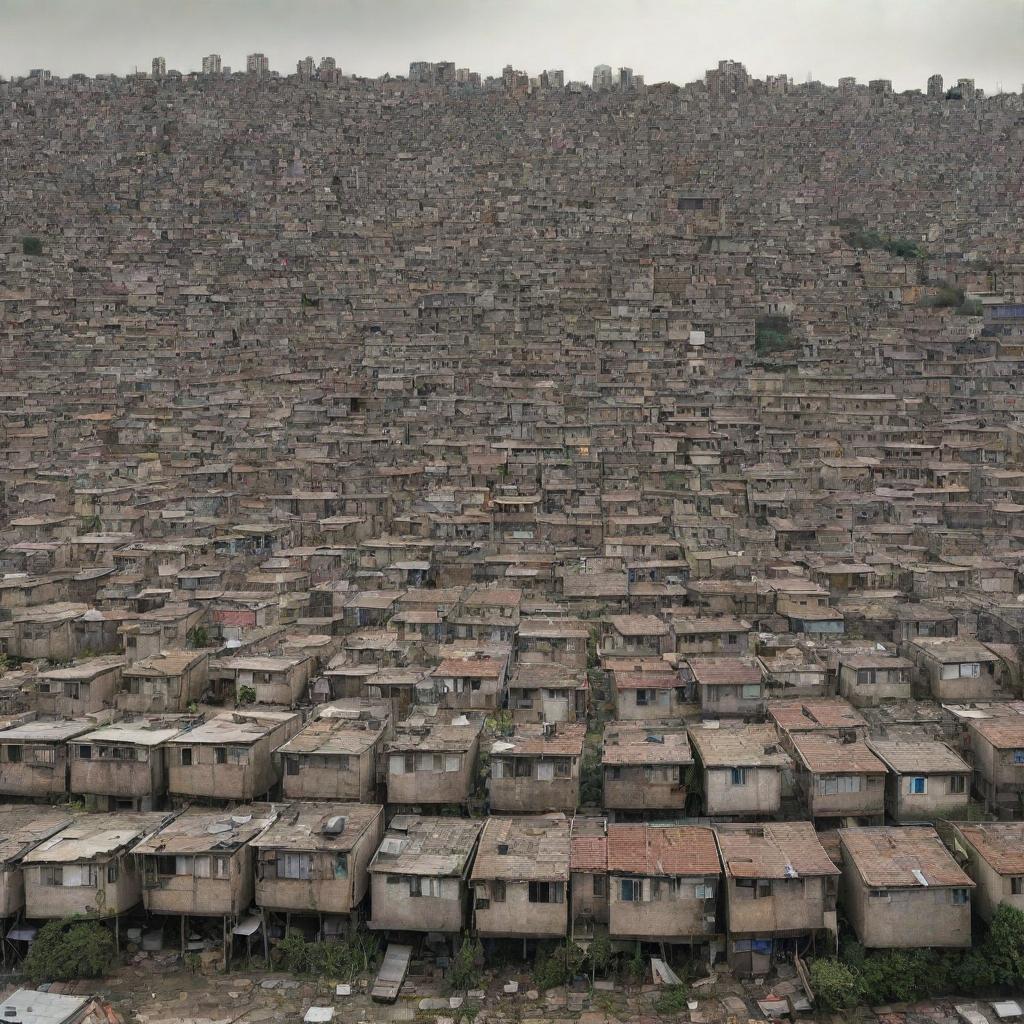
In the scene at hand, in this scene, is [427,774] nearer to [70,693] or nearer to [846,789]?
[846,789]

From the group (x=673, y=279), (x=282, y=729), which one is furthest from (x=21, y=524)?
(x=673, y=279)

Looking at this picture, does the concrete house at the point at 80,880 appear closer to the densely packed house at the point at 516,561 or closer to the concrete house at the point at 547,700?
the densely packed house at the point at 516,561

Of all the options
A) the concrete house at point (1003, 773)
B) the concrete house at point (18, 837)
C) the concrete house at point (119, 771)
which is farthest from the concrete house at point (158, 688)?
the concrete house at point (1003, 773)

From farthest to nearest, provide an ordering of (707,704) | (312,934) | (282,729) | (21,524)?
1. (21,524)
2. (707,704)
3. (282,729)
4. (312,934)

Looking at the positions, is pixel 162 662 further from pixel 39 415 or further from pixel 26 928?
pixel 39 415

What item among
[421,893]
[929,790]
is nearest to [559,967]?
[421,893]
